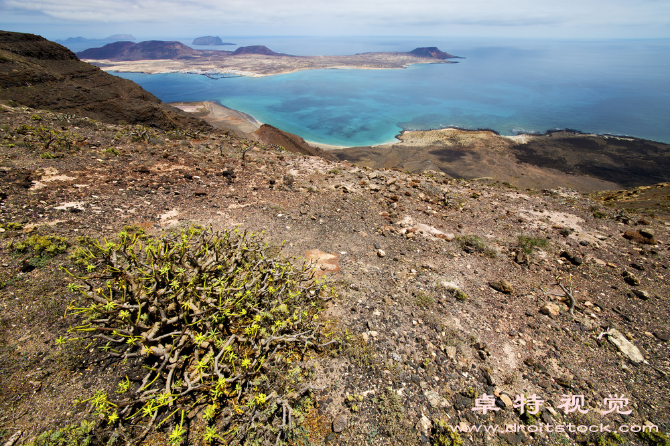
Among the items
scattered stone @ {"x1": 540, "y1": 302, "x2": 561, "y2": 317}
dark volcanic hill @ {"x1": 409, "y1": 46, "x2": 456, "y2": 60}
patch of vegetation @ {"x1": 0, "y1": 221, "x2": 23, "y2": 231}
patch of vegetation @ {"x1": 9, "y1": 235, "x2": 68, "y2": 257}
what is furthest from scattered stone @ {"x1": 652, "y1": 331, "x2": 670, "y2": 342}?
dark volcanic hill @ {"x1": 409, "y1": 46, "x2": 456, "y2": 60}

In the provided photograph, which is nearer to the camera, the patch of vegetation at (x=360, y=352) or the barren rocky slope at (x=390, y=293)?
the barren rocky slope at (x=390, y=293)

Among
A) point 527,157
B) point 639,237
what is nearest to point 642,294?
point 639,237

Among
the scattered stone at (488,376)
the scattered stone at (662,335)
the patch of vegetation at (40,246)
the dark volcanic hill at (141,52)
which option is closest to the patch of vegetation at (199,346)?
the patch of vegetation at (40,246)

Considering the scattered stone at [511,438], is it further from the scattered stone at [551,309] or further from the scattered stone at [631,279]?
the scattered stone at [631,279]

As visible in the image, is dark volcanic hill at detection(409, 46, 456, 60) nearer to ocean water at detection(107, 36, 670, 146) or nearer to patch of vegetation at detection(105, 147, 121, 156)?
ocean water at detection(107, 36, 670, 146)

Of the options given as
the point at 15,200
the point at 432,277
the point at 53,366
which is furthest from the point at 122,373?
the point at 15,200

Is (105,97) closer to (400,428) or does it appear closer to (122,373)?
(122,373)
